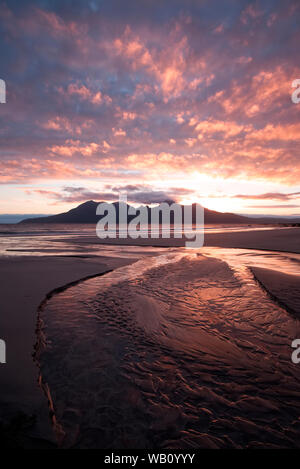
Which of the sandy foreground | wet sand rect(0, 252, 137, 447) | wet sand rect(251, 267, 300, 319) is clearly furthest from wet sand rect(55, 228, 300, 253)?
wet sand rect(0, 252, 137, 447)

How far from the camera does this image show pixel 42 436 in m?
2.45

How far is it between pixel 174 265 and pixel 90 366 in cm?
892

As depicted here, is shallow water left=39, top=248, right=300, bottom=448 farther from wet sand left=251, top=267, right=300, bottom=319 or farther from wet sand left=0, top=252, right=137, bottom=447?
wet sand left=251, top=267, right=300, bottom=319


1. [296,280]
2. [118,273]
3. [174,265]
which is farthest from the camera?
[174,265]

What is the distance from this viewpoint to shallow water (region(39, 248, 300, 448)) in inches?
102

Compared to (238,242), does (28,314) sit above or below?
below

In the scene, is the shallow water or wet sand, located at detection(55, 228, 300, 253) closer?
the shallow water

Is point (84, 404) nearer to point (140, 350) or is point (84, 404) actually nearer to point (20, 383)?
point (20, 383)

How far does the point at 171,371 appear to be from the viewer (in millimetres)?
3670

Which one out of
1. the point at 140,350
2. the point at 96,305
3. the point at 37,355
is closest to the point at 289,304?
the point at 140,350

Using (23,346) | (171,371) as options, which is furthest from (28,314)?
(171,371)

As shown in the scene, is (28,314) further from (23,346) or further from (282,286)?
(282,286)

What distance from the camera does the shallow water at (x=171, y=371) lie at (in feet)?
8.48

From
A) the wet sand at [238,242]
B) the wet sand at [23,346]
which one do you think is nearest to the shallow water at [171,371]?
the wet sand at [23,346]
